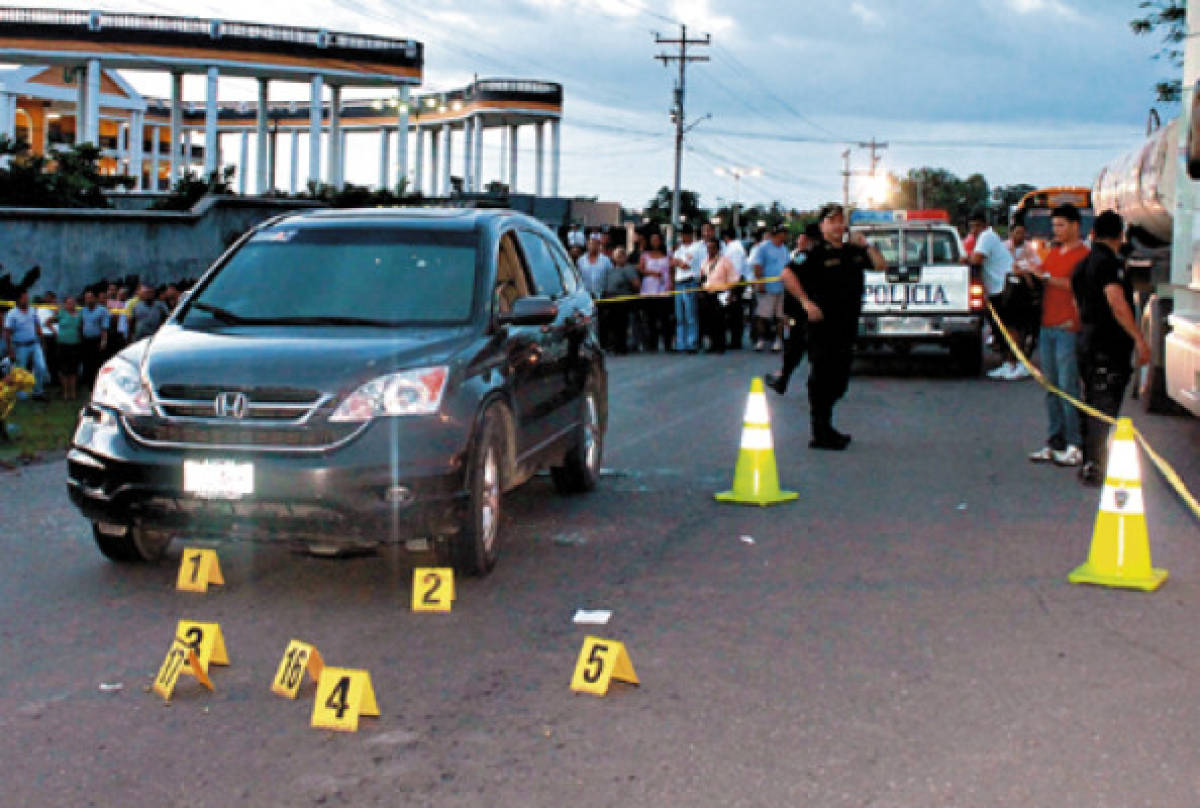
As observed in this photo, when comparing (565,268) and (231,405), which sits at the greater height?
(565,268)

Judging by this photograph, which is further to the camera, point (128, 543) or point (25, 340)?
point (25, 340)

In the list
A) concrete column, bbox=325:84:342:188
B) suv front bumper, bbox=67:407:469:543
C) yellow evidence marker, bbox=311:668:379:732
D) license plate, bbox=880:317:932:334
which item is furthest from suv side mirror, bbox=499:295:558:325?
concrete column, bbox=325:84:342:188

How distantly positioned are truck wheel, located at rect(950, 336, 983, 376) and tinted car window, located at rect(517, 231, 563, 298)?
10836 millimetres

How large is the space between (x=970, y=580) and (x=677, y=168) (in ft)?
192

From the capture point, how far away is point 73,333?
1770 centimetres

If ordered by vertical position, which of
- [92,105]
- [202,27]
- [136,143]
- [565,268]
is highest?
[202,27]

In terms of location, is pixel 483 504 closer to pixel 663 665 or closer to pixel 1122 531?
pixel 663 665

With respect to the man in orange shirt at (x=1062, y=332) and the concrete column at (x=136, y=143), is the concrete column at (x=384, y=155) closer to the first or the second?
the concrete column at (x=136, y=143)

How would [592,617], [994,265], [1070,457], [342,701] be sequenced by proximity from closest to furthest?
1. [342,701]
2. [592,617]
3. [1070,457]
4. [994,265]

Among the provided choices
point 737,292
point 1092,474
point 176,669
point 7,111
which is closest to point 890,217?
point 737,292

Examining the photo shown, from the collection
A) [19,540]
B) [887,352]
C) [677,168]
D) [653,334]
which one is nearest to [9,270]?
[653,334]

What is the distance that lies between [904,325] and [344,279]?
1253cm

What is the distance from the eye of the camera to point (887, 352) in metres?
23.8

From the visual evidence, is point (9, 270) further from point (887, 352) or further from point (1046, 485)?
point (1046, 485)
